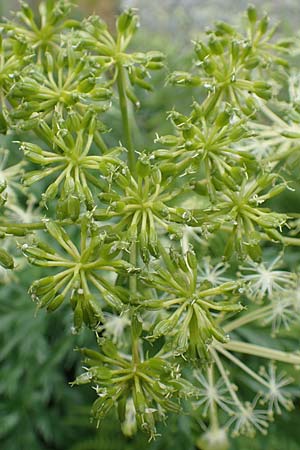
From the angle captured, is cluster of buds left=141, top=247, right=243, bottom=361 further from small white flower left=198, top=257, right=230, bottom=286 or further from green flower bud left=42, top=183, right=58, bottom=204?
small white flower left=198, top=257, right=230, bottom=286

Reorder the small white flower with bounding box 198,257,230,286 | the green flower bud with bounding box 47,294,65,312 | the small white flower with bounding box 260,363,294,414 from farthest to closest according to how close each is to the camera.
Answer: the small white flower with bounding box 260,363,294,414, the small white flower with bounding box 198,257,230,286, the green flower bud with bounding box 47,294,65,312

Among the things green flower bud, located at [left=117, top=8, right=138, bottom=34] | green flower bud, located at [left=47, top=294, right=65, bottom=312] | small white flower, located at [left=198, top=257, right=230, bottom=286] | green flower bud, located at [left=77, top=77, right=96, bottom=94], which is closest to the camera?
green flower bud, located at [left=47, top=294, right=65, bottom=312]

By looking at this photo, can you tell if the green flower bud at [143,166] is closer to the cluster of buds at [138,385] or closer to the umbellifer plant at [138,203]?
the umbellifer plant at [138,203]

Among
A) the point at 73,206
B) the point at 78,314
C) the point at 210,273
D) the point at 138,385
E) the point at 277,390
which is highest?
the point at 73,206

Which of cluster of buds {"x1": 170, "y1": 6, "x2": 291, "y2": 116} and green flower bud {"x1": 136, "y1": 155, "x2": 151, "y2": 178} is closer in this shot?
green flower bud {"x1": 136, "y1": 155, "x2": 151, "y2": 178}

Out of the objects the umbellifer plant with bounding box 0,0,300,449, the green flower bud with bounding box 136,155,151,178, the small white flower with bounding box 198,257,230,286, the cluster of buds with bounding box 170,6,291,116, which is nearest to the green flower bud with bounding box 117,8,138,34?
the umbellifer plant with bounding box 0,0,300,449

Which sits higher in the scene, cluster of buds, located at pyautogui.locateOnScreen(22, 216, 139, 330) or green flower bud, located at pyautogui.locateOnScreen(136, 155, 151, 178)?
green flower bud, located at pyautogui.locateOnScreen(136, 155, 151, 178)

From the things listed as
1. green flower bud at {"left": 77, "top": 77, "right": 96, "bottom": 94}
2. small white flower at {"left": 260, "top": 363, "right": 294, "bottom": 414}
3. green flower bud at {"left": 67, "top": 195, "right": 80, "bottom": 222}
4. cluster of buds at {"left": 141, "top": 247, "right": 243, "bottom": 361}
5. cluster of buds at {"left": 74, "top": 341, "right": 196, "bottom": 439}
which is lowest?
small white flower at {"left": 260, "top": 363, "right": 294, "bottom": 414}

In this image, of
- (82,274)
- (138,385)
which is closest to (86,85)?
(82,274)

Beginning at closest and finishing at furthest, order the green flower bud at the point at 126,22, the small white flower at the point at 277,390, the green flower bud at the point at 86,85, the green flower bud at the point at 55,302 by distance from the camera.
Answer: the green flower bud at the point at 55,302 → the green flower bud at the point at 86,85 → the green flower bud at the point at 126,22 → the small white flower at the point at 277,390

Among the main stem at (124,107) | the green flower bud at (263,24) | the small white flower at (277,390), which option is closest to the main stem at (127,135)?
the main stem at (124,107)

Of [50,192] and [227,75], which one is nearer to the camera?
[50,192]

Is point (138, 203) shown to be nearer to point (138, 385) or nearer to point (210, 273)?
point (138, 385)
